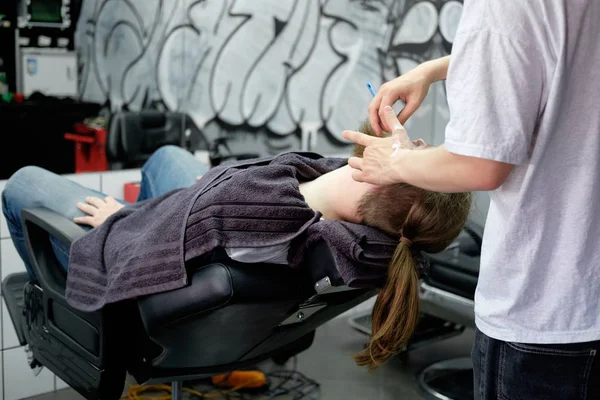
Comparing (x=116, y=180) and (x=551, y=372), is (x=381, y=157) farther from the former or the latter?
(x=116, y=180)

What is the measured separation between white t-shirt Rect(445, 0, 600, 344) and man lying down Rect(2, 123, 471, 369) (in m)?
0.32

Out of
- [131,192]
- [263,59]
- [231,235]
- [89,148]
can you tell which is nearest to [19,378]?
[131,192]

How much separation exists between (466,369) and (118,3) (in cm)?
233

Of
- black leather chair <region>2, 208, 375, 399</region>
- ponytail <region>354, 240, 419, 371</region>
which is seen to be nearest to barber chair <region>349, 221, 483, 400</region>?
black leather chair <region>2, 208, 375, 399</region>

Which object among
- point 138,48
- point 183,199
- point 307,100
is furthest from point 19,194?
point 307,100

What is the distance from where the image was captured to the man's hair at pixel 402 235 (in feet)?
4.58

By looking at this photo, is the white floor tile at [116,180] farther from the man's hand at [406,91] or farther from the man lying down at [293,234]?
the man's hand at [406,91]

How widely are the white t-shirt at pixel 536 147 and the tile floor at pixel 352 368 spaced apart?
1796 millimetres

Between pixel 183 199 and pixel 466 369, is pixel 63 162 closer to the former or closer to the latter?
pixel 183 199

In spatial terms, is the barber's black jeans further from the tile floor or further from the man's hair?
the tile floor

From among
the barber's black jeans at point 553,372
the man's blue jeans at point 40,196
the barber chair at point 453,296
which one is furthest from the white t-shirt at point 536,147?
the barber chair at point 453,296

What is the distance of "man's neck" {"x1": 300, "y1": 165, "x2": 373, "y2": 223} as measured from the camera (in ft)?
4.97

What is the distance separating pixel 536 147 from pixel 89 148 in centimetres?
220

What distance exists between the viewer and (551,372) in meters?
1.04
